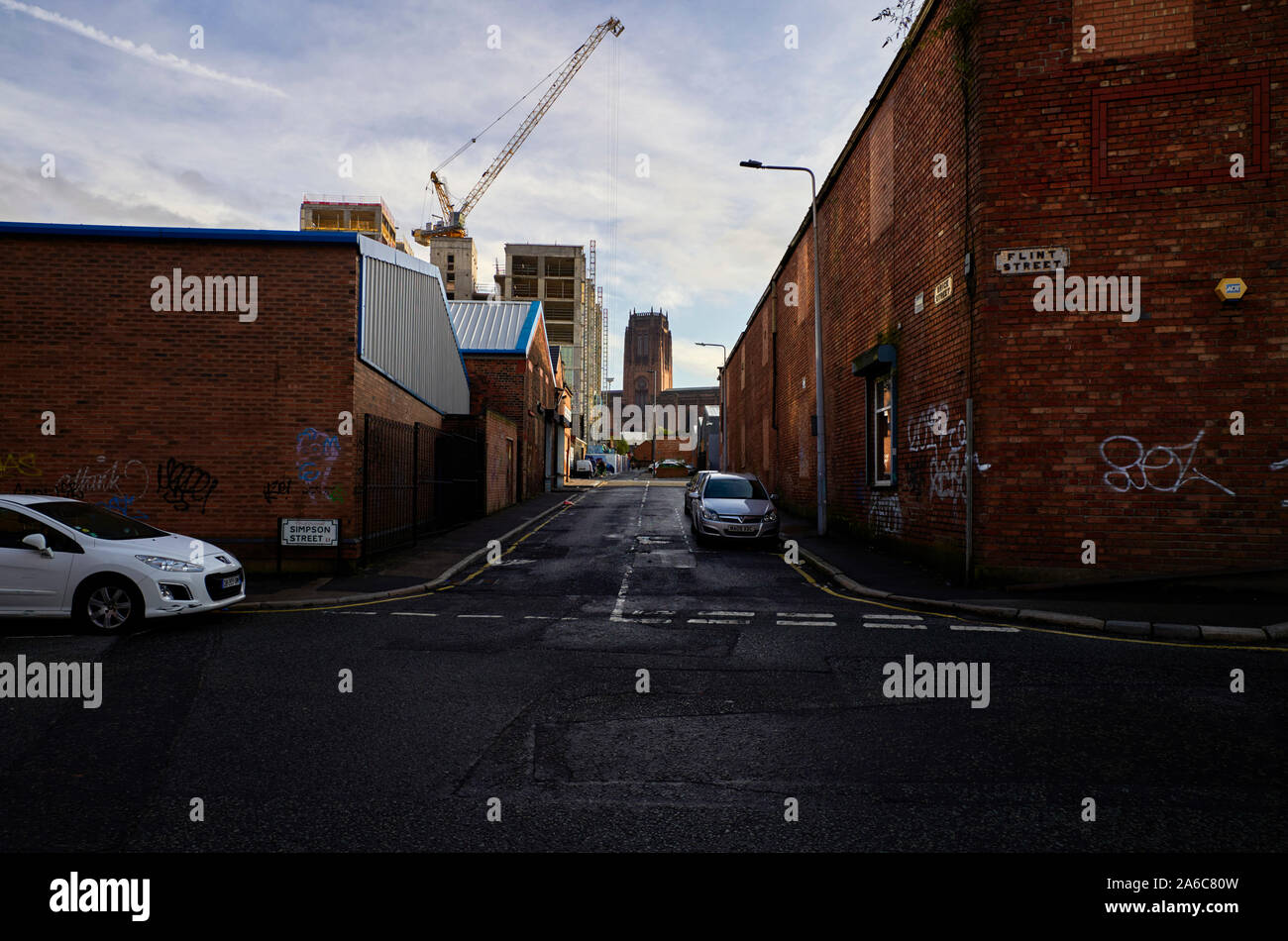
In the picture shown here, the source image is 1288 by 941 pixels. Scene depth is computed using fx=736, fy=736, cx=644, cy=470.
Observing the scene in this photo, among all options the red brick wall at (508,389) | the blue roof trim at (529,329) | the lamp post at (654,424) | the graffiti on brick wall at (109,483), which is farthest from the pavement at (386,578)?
the lamp post at (654,424)

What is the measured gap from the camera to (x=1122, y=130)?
33.3ft

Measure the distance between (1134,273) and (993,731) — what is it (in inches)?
321

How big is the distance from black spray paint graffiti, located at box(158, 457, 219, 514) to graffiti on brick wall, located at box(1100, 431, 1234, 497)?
45.6ft

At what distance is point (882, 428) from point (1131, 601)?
6992 millimetres

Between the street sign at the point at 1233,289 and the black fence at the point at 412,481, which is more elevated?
the street sign at the point at 1233,289

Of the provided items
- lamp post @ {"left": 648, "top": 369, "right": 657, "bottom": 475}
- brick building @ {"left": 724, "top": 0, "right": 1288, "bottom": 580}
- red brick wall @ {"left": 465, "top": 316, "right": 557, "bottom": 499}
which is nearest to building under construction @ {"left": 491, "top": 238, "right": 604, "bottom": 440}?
lamp post @ {"left": 648, "top": 369, "right": 657, "bottom": 475}

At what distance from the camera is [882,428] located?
51.8 feet

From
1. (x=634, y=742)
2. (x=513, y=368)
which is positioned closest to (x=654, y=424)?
(x=513, y=368)

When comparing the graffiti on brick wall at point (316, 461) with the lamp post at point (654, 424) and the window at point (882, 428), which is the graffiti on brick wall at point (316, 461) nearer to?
the window at point (882, 428)

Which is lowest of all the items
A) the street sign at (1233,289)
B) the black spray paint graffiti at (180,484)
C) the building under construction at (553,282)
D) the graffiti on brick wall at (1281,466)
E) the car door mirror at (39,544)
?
the car door mirror at (39,544)

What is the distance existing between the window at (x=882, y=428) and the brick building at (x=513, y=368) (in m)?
15.5

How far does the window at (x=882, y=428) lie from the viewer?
14883mm
